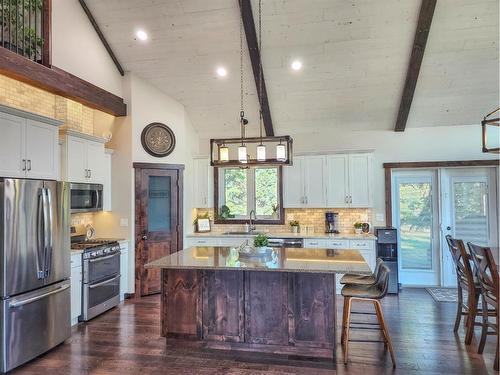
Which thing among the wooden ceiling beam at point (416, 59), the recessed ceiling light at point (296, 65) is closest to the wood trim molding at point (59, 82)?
the recessed ceiling light at point (296, 65)

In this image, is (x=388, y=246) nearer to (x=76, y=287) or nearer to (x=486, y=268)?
(x=486, y=268)

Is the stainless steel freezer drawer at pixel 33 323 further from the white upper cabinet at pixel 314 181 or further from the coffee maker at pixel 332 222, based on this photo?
the coffee maker at pixel 332 222

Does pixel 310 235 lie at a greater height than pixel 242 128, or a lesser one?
lesser

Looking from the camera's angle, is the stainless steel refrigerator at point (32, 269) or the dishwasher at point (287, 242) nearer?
the stainless steel refrigerator at point (32, 269)

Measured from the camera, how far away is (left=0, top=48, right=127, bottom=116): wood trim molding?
12.0 feet

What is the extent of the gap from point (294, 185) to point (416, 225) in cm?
239

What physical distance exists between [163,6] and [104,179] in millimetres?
2734

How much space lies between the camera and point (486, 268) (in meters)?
3.29

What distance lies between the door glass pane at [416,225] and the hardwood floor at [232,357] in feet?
6.43

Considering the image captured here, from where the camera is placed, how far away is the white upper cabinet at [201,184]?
673cm

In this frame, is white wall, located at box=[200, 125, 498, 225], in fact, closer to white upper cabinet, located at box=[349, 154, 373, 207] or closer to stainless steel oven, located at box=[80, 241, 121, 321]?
white upper cabinet, located at box=[349, 154, 373, 207]

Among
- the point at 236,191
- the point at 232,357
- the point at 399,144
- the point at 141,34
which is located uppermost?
the point at 141,34

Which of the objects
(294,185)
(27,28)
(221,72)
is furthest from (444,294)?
(27,28)

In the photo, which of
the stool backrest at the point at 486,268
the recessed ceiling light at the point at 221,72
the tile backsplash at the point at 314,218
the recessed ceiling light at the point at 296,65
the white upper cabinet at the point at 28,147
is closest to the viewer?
the stool backrest at the point at 486,268
